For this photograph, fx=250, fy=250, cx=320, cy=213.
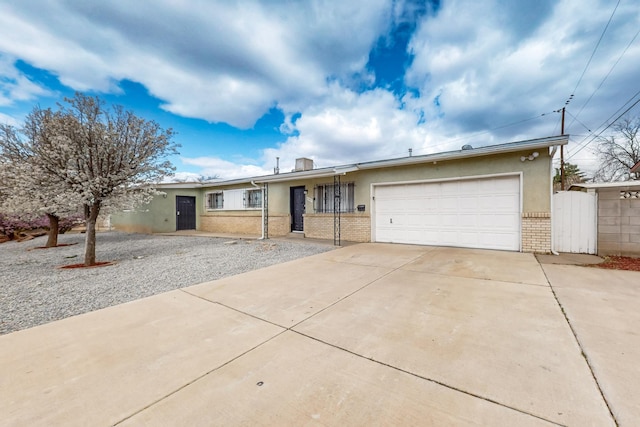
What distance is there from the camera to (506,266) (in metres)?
5.21

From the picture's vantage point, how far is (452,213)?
7.77 m

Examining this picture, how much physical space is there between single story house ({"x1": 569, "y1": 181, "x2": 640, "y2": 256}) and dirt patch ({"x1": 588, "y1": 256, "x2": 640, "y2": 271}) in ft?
0.99

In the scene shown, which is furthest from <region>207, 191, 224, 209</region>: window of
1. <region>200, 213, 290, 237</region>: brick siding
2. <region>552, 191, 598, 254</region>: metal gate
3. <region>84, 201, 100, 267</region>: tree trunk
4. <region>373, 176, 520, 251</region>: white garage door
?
<region>552, 191, 598, 254</region>: metal gate

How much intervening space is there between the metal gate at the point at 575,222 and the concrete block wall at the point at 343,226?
5.19m

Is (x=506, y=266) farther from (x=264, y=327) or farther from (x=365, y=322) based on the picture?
(x=264, y=327)

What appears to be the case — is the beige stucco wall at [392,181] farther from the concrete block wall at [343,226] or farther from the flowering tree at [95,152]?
the flowering tree at [95,152]

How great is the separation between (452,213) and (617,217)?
3.50 metres

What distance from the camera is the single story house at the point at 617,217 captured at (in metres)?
5.84

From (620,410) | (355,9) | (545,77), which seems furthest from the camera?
(545,77)

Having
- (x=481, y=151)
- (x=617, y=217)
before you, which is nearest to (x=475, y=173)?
(x=481, y=151)

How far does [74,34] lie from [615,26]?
14.8m

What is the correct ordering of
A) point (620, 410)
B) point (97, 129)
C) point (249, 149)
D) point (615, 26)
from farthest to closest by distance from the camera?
1. point (249, 149)
2. point (615, 26)
3. point (97, 129)
4. point (620, 410)

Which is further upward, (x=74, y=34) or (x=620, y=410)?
(x=74, y=34)

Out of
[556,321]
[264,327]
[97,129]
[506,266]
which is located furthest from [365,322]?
[97,129]
